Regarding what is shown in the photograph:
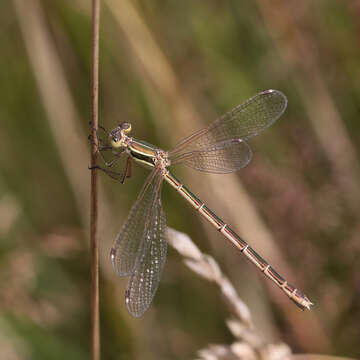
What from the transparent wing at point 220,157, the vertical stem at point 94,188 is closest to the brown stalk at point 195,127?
the transparent wing at point 220,157

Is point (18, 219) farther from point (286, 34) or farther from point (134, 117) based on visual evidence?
point (286, 34)

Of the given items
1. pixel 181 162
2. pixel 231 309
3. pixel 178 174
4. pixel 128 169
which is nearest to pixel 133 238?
pixel 231 309

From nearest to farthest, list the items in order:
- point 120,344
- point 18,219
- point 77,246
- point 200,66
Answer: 1. point 120,344
2. point 77,246
3. point 18,219
4. point 200,66

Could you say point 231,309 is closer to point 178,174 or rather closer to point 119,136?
point 119,136

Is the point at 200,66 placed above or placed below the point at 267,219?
above

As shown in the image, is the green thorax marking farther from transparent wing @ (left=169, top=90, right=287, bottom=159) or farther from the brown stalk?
the brown stalk

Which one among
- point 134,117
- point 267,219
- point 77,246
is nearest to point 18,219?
point 77,246

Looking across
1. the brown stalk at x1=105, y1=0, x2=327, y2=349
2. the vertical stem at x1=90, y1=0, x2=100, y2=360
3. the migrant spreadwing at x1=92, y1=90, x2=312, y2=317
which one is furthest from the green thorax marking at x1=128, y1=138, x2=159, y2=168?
the vertical stem at x1=90, y1=0, x2=100, y2=360
